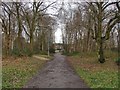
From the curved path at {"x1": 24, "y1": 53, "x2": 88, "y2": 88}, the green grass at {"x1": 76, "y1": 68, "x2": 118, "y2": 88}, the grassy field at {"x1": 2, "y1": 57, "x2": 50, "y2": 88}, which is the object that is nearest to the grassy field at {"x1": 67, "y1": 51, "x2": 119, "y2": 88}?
the green grass at {"x1": 76, "y1": 68, "x2": 118, "y2": 88}

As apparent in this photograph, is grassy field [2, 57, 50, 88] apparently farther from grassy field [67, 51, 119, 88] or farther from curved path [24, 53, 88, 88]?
grassy field [67, 51, 119, 88]

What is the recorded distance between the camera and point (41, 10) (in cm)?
4244

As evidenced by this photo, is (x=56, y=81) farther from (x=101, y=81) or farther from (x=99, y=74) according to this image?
(x=99, y=74)

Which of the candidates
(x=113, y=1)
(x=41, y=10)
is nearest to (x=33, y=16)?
(x=41, y=10)

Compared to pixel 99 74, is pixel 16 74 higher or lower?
higher

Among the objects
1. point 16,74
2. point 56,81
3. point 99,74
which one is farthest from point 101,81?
point 16,74

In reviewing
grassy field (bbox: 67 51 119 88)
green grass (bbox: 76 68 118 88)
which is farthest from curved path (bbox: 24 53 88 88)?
grassy field (bbox: 67 51 119 88)

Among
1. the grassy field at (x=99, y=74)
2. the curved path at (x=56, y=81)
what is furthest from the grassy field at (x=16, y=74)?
the grassy field at (x=99, y=74)

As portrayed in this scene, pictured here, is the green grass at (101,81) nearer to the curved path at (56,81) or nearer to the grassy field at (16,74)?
the curved path at (56,81)

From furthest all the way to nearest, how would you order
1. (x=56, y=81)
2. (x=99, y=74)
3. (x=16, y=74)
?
(x=99, y=74) < (x=16, y=74) < (x=56, y=81)

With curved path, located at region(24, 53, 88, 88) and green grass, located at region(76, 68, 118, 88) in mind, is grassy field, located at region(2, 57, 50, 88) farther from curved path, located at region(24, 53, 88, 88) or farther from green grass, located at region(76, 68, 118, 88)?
green grass, located at region(76, 68, 118, 88)

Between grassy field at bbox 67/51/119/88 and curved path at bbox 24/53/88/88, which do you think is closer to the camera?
curved path at bbox 24/53/88/88

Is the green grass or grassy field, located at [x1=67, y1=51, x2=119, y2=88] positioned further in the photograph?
grassy field, located at [x1=67, y1=51, x2=119, y2=88]

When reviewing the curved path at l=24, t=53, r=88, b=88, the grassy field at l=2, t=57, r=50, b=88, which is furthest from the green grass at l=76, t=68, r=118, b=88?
the grassy field at l=2, t=57, r=50, b=88
